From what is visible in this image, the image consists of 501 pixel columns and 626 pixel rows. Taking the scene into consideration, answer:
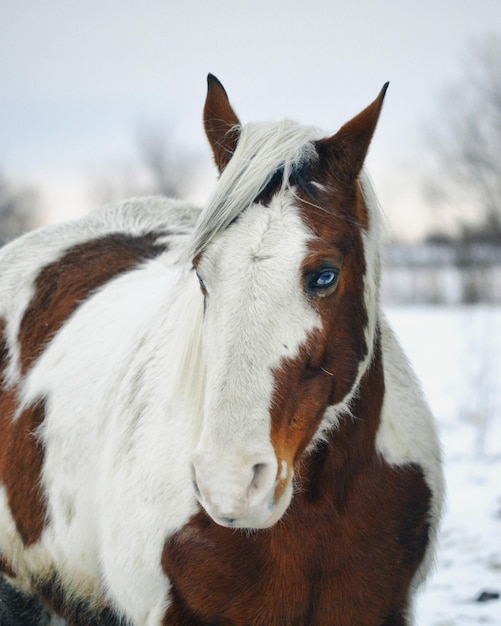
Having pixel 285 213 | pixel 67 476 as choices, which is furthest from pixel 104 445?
pixel 285 213

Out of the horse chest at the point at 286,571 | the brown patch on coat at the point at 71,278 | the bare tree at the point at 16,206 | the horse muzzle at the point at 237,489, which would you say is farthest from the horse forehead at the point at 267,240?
the bare tree at the point at 16,206

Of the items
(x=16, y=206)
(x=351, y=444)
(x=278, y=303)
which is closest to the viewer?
(x=278, y=303)

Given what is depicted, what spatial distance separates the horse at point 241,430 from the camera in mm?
1947

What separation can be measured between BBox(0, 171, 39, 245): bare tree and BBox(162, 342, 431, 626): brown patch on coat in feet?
97.3

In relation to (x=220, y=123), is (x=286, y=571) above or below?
below

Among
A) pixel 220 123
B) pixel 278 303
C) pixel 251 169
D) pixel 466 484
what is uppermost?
pixel 220 123

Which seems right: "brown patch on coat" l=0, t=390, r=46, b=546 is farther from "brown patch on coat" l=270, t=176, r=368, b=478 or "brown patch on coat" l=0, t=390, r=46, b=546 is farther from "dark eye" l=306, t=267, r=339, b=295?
"dark eye" l=306, t=267, r=339, b=295

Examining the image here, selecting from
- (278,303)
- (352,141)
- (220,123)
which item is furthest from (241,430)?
(220,123)

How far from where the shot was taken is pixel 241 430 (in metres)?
1.84

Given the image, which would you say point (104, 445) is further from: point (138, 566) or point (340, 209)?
point (340, 209)

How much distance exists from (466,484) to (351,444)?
3.72m

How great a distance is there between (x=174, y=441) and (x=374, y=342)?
0.77m

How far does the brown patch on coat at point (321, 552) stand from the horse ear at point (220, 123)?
2.90ft

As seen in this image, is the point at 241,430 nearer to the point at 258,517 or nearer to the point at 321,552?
the point at 258,517
